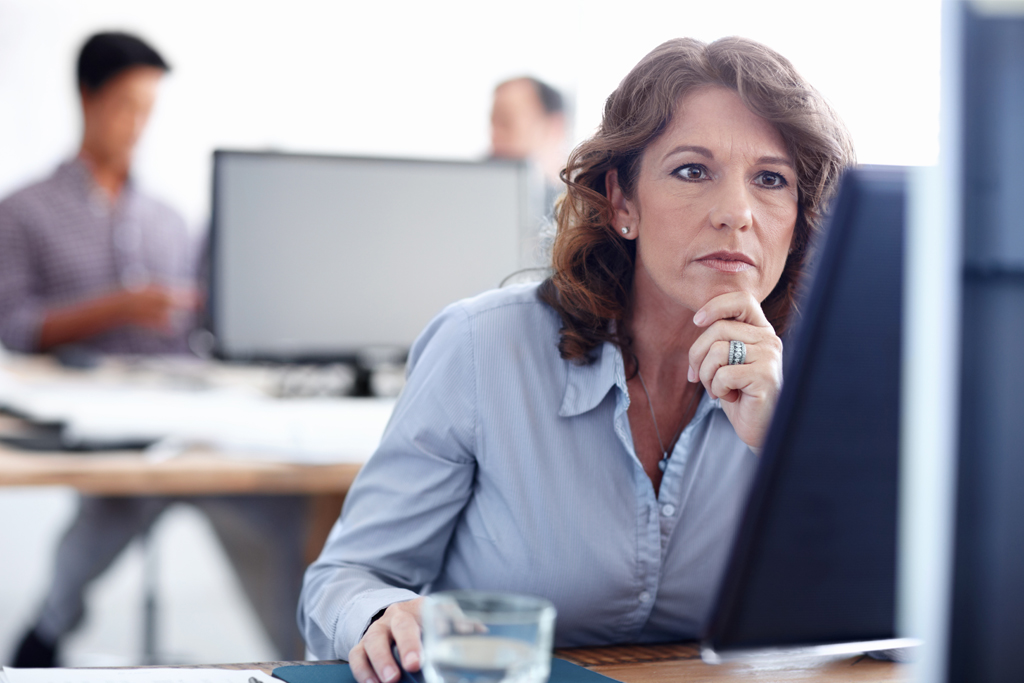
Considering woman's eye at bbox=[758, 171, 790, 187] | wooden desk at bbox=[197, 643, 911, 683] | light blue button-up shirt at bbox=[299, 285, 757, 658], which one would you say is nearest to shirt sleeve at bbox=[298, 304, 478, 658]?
light blue button-up shirt at bbox=[299, 285, 757, 658]

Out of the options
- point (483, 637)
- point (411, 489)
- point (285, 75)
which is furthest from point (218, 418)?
point (285, 75)

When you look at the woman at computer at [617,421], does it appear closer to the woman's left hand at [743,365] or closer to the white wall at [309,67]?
the woman's left hand at [743,365]

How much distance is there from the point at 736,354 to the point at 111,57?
2.99 meters

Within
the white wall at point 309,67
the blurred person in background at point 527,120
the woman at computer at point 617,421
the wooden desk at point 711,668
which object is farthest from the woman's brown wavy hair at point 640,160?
the white wall at point 309,67

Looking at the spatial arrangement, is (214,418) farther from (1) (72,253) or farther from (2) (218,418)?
(1) (72,253)

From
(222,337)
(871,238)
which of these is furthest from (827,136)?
(222,337)

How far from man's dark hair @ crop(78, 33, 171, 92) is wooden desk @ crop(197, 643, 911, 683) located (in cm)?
299

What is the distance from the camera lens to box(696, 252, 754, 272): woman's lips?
3.22 ft

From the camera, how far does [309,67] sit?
15.4 ft

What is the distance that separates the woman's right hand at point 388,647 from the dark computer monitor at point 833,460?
0.94 ft

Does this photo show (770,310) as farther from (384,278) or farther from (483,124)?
(483,124)

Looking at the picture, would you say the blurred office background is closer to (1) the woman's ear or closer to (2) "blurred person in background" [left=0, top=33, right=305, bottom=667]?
(2) "blurred person in background" [left=0, top=33, right=305, bottom=667]

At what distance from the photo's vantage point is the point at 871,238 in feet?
1.54

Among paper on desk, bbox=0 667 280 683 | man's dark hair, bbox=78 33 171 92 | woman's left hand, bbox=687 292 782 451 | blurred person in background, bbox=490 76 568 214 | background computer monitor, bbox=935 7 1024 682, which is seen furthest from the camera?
blurred person in background, bbox=490 76 568 214
